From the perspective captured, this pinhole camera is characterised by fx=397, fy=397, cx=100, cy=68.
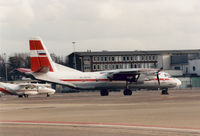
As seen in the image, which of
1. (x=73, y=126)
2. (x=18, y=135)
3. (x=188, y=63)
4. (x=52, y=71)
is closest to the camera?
(x=18, y=135)

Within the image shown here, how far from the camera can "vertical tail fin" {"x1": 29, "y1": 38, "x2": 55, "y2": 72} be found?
52281mm

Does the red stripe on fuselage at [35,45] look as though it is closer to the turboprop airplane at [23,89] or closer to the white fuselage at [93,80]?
the white fuselage at [93,80]

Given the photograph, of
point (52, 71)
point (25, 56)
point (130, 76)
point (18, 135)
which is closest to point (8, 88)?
point (52, 71)

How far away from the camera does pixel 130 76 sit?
54.5 metres

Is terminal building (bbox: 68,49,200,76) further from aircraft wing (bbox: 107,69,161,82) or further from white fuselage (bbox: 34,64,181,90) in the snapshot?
aircraft wing (bbox: 107,69,161,82)

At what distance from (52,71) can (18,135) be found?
122ft

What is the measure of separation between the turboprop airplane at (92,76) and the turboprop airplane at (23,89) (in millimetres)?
4809

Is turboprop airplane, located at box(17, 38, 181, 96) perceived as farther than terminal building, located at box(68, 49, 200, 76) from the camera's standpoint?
No

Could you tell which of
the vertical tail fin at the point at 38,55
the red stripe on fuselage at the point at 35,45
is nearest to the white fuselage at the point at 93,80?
the vertical tail fin at the point at 38,55

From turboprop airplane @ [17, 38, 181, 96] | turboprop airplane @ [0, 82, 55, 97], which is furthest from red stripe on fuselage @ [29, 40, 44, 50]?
turboprop airplane @ [0, 82, 55, 97]

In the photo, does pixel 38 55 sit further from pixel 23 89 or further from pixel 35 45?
pixel 23 89

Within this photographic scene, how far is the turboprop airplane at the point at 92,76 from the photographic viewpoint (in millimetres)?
52219

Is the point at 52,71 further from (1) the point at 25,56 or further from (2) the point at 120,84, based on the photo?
(1) the point at 25,56

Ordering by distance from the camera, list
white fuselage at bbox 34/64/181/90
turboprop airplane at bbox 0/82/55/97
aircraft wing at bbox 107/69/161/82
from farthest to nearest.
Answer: turboprop airplane at bbox 0/82/55/97, aircraft wing at bbox 107/69/161/82, white fuselage at bbox 34/64/181/90
